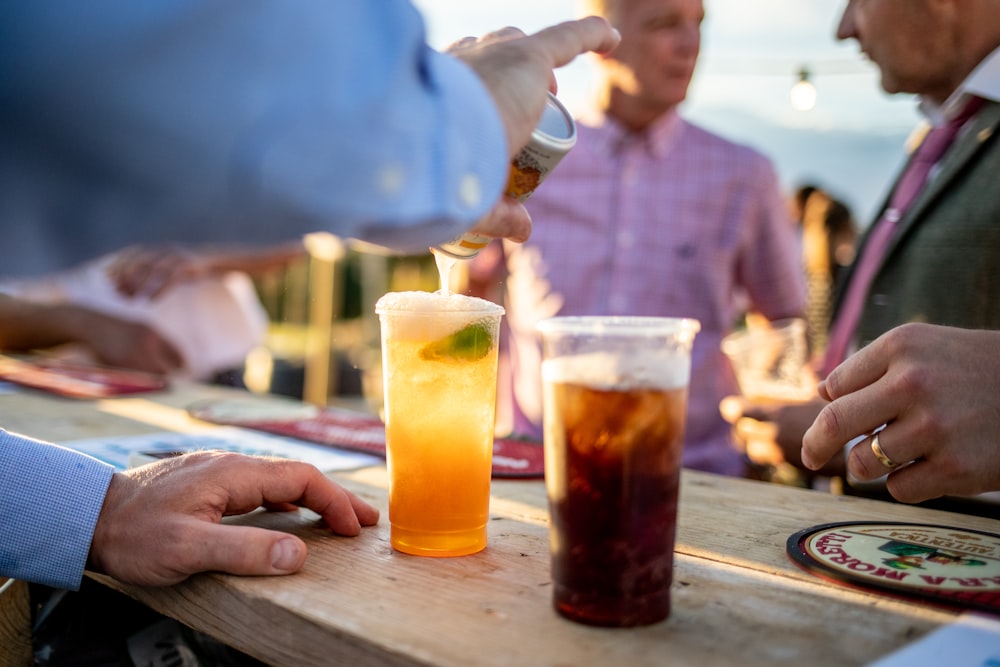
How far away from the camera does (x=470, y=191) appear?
82cm

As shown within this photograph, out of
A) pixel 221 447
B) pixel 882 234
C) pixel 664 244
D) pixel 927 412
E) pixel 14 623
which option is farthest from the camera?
pixel 664 244

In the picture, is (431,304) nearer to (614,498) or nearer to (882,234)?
(614,498)

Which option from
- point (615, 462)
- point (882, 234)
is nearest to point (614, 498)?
point (615, 462)

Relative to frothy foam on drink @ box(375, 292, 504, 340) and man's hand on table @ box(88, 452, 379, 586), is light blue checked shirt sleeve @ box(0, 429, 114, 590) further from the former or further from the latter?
frothy foam on drink @ box(375, 292, 504, 340)

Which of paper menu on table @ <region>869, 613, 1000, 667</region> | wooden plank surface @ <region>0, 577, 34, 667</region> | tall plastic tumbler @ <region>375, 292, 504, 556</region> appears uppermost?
tall plastic tumbler @ <region>375, 292, 504, 556</region>

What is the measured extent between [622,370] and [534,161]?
1.15ft

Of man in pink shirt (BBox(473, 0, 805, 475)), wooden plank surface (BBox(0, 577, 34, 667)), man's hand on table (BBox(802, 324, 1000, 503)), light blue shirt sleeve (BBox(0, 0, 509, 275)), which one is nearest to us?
light blue shirt sleeve (BBox(0, 0, 509, 275))

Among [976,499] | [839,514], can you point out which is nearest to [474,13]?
[976,499]

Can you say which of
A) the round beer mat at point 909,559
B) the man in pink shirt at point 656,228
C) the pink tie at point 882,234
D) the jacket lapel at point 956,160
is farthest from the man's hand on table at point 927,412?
the man in pink shirt at point 656,228

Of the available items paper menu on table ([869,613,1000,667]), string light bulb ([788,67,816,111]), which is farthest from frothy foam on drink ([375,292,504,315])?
string light bulb ([788,67,816,111])

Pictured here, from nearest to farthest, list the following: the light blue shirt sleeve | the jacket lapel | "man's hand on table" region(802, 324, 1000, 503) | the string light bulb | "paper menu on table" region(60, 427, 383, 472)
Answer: the light blue shirt sleeve → "man's hand on table" region(802, 324, 1000, 503) → "paper menu on table" region(60, 427, 383, 472) → the jacket lapel → the string light bulb

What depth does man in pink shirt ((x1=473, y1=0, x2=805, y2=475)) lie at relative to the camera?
104 inches

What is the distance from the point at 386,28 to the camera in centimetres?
75

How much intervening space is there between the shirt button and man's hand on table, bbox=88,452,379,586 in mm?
398
